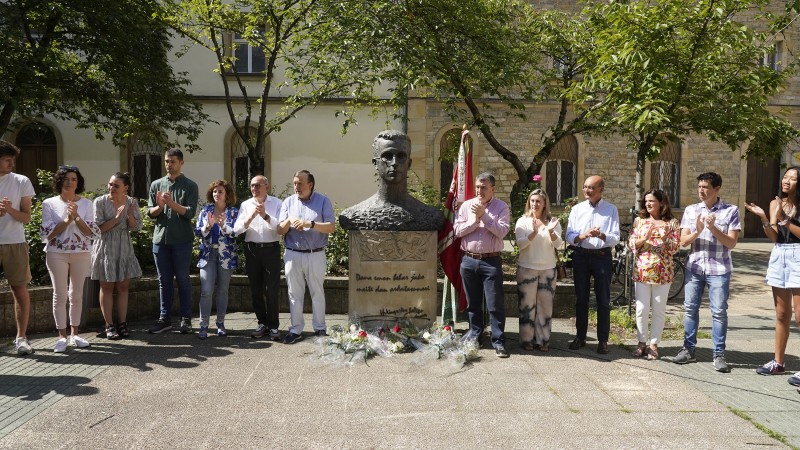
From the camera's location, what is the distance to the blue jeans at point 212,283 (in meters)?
6.23

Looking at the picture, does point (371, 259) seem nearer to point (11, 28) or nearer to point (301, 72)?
point (301, 72)

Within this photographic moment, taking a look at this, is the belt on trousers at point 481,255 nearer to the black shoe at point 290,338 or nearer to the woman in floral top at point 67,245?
the black shoe at point 290,338

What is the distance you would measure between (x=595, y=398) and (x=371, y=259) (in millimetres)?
2442

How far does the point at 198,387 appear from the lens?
467 centimetres

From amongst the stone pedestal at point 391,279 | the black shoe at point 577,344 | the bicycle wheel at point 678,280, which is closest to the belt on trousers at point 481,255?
the stone pedestal at point 391,279

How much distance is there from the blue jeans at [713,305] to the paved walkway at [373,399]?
30 cm

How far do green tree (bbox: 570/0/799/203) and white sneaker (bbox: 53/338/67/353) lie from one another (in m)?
5.85

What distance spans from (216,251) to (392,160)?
6.70ft

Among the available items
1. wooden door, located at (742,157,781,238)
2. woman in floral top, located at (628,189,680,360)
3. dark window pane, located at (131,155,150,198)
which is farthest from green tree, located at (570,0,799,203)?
dark window pane, located at (131,155,150,198)

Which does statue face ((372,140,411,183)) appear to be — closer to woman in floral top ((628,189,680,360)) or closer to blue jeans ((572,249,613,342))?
blue jeans ((572,249,613,342))

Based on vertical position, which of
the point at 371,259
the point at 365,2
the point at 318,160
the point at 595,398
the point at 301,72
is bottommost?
the point at 595,398

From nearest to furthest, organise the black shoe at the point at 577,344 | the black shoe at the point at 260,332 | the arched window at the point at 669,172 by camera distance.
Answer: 1. the black shoe at the point at 577,344
2. the black shoe at the point at 260,332
3. the arched window at the point at 669,172

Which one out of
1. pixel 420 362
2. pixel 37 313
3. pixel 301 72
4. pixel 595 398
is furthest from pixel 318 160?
pixel 595 398

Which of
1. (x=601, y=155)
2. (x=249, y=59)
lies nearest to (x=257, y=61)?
(x=249, y=59)
